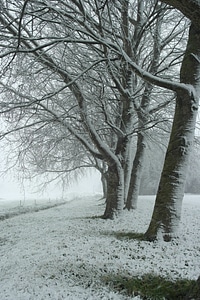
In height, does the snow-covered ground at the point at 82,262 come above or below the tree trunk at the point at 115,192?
below

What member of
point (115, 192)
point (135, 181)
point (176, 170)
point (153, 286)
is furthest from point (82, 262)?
point (135, 181)

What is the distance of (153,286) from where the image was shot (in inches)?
119

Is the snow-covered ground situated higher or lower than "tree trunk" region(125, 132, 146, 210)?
lower

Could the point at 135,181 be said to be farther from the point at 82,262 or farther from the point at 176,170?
the point at 82,262

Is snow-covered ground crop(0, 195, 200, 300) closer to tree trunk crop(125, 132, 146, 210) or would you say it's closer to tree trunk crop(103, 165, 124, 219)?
tree trunk crop(103, 165, 124, 219)

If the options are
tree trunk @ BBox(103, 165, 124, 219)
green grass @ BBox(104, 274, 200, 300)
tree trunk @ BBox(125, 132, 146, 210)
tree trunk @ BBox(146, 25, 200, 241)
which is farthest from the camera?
tree trunk @ BBox(125, 132, 146, 210)

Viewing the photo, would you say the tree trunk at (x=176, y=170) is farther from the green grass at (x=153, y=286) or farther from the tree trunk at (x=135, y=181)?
the tree trunk at (x=135, y=181)

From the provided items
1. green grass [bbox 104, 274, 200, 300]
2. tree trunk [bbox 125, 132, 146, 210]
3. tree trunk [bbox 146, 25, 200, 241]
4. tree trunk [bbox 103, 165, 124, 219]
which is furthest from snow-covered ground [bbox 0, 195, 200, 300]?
tree trunk [bbox 125, 132, 146, 210]

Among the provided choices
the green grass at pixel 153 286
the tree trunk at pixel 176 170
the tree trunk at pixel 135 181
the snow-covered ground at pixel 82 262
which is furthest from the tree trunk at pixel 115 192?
the green grass at pixel 153 286

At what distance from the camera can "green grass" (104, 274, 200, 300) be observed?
2805mm

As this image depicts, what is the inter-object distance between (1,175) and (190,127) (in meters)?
6.42

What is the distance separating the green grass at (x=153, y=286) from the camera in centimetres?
280

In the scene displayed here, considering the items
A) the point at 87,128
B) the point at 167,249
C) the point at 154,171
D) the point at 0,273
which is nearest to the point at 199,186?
the point at 154,171

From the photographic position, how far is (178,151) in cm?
477
